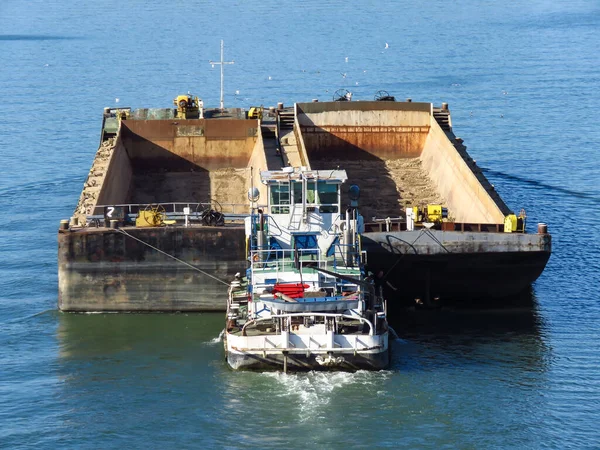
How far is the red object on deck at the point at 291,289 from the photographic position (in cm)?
3460

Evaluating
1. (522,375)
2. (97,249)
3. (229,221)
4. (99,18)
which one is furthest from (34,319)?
(99,18)

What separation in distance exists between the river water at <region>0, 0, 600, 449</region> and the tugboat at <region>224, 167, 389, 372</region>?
2.57 ft

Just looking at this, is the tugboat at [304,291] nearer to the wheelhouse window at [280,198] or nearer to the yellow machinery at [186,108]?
the wheelhouse window at [280,198]

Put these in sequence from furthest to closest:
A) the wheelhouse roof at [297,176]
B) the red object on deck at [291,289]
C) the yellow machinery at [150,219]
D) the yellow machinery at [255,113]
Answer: the yellow machinery at [255,113]
the yellow machinery at [150,219]
the wheelhouse roof at [297,176]
the red object on deck at [291,289]

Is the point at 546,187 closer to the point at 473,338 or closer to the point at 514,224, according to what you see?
the point at 514,224

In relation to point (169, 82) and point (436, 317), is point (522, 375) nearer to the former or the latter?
point (436, 317)

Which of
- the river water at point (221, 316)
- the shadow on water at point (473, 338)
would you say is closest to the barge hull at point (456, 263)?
the shadow on water at point (473, 338)

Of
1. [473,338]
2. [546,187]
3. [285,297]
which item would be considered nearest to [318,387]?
[285,297]

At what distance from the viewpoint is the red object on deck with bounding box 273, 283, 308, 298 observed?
34.6 m

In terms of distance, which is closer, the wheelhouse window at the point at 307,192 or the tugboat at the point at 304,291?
the tugboat at the point at 304,291

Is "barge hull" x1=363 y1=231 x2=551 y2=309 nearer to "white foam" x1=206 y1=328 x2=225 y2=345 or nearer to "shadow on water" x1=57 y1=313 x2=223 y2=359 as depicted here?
"white foam" x1=206 y1=328 x2=225 y2=345

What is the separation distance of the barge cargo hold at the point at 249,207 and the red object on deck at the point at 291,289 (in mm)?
4617

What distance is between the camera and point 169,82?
9875cm

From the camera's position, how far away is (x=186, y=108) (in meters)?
61.7
